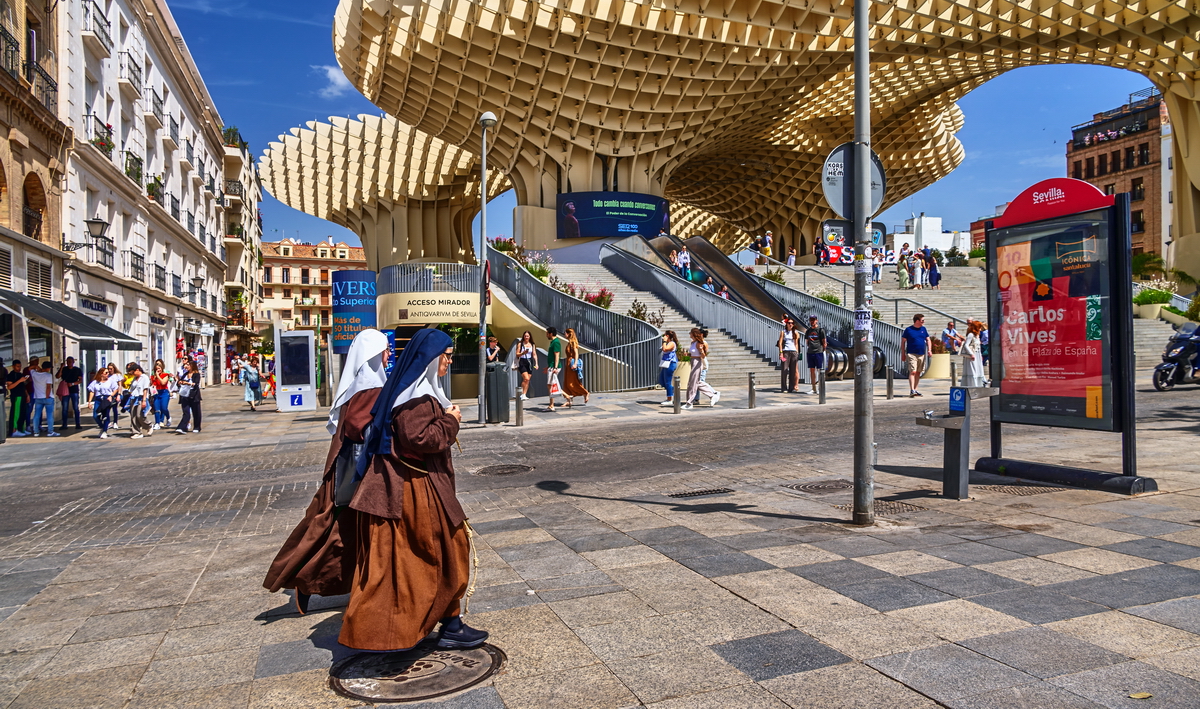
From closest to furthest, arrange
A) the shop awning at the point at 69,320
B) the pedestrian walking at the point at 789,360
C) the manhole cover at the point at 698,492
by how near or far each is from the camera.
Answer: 1. the manhole cover at the point at 698,492
2. the shop awning at the point at 69,320
3. the pedestrian walking at the point at 789,360

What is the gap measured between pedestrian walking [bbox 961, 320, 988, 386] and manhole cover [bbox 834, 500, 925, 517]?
812cm

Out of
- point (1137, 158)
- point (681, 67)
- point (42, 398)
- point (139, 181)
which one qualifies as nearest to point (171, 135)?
point (139, 181)

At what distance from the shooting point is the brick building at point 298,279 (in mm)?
94562

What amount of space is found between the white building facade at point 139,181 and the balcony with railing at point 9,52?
2.76 metres

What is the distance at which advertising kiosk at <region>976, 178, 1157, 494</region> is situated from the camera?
6.61 m

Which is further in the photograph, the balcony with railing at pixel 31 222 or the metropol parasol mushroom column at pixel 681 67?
the metropol parasol mushroom column at pixel 681 67

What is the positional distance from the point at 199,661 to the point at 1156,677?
4.13 m

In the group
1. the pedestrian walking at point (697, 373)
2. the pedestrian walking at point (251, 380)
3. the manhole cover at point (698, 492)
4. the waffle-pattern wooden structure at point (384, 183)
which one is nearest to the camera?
the manhole cover at point (698, 492)

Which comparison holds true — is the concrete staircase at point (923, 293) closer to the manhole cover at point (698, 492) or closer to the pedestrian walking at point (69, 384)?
the manhole cover at point (698, 492)

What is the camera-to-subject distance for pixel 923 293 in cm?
2859

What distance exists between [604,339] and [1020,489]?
14.0m

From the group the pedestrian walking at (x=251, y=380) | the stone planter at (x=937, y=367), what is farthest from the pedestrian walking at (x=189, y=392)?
the stone planter at (x=937, y=367)

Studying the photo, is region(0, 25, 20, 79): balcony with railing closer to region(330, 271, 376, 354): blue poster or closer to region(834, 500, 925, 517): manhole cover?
region(330, 271, 376, 354): blue poster

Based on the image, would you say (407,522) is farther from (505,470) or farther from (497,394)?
(497,394)
